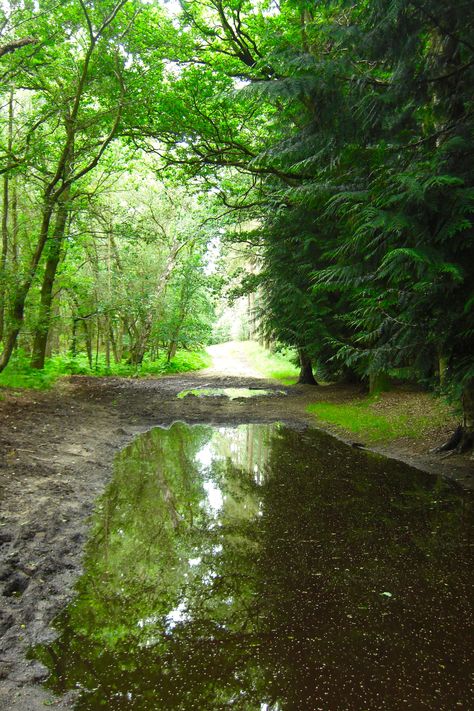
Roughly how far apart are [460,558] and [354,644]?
173 cm

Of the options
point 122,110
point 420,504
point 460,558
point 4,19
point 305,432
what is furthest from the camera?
point 122,110

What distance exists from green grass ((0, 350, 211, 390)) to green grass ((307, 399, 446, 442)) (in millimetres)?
8734

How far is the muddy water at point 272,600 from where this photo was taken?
8.34 feet

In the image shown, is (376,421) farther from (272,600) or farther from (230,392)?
(230,392)

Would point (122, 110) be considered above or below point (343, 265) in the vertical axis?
above

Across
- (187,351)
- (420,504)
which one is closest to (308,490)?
(420,504)

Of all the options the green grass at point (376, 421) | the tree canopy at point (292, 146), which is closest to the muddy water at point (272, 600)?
Answer: the tree canopy at point (292, 146)

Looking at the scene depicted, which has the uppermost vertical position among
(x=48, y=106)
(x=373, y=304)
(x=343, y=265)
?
(x=48, y=106)

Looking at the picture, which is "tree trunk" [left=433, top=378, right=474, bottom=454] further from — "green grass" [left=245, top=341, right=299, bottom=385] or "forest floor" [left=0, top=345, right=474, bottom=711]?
"green grass" [left=245, top=341, right=299, bottom=385]

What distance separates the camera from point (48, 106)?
10.6 m

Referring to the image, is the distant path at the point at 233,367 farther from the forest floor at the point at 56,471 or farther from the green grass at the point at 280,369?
the forest floor at the point at 56,471

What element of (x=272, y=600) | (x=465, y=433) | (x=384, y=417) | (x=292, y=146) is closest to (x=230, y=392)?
(x=384, y=417)

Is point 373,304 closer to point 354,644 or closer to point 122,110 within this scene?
point 354,644

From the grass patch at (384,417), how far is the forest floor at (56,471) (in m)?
0.46
